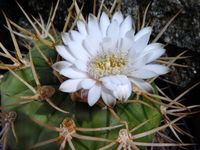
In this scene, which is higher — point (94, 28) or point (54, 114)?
point (94, 28)

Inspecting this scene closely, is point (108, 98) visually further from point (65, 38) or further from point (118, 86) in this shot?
point (65, 38)

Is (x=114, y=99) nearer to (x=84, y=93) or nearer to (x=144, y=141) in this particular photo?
(x=84, y=93)

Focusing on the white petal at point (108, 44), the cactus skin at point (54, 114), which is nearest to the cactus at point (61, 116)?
the cactus skin at point (54, 114)

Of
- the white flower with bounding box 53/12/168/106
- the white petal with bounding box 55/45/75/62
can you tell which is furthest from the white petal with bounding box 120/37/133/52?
the white petal with bounding box 55/45/75/62

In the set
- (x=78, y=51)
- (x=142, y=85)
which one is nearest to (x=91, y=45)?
(x=78, y=51)

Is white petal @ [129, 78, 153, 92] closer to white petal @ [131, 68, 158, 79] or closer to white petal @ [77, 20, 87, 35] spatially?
white petal @ [131, 68, 158, 79]

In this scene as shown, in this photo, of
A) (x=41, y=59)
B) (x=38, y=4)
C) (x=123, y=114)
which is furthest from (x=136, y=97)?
(x=38, y=4)

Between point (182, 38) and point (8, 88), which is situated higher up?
point (8, 88)
